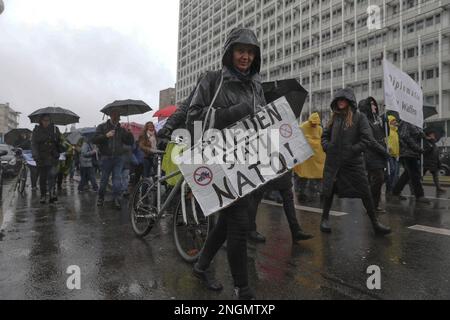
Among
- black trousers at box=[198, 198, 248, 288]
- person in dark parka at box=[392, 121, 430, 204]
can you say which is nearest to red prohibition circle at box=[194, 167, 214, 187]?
black trousers at box=[198, 198, 248, 288]

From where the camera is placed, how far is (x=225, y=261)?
3.62 meters

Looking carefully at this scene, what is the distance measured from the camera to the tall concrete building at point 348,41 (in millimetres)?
47312

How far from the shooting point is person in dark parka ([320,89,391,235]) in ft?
15.4

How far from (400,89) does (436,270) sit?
219 inches

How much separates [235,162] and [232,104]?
1.51 ft

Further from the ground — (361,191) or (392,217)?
(361,191)

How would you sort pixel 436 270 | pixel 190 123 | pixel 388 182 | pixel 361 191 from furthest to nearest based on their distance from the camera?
pixel 388 182, pixel 361 191, pixel 436 270, pixel 190 123

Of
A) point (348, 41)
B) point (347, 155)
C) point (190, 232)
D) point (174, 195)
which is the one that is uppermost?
point (348, 41)

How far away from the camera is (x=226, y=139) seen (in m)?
2.74

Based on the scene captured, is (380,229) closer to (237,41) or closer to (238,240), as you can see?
(238,240)

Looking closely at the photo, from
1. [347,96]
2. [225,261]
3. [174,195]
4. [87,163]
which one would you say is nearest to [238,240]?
[225,261]
